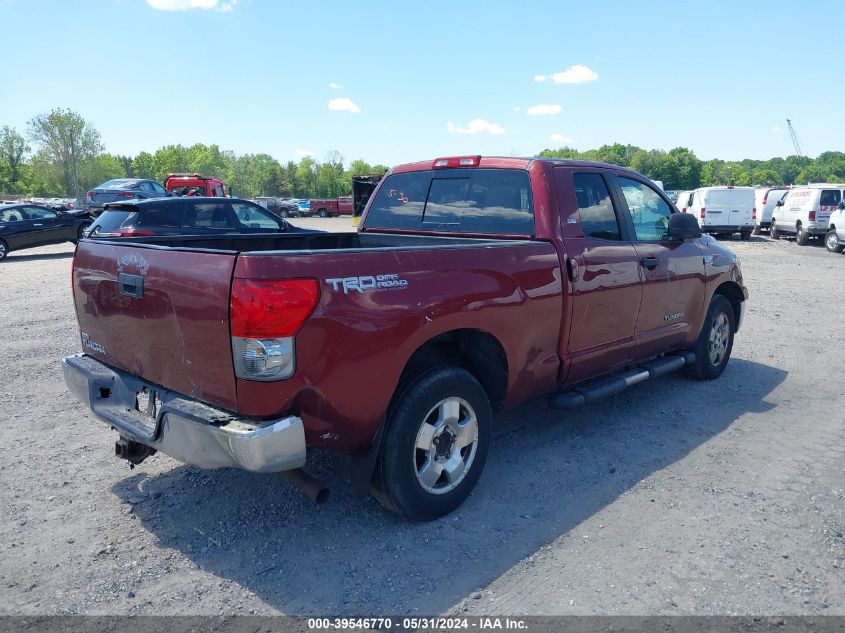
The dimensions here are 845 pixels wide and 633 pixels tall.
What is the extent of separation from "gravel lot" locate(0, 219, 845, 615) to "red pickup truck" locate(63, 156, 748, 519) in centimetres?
38

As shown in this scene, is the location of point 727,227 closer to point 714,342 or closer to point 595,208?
point 714,342

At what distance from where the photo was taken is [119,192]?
2202cm

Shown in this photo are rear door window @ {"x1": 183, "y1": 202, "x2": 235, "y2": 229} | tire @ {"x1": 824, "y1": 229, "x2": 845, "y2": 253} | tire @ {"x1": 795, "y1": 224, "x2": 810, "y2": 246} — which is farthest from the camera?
tire @ {"x1": 795, "y1": 224, "x2": 810, "y2": 246}

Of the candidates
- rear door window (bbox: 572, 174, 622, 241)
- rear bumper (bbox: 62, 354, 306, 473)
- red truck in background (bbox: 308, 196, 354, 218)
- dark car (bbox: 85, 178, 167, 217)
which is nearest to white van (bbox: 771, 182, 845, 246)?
rear door window (bbox: 572, 174, 622, 241)

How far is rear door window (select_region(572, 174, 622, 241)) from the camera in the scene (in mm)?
4516

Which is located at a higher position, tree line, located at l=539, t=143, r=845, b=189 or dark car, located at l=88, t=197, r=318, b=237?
tree line, located at l=539, t=143, r=845, b=189

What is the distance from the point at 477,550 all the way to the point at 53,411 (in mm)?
3807

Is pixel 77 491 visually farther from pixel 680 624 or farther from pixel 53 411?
pixel 680 624

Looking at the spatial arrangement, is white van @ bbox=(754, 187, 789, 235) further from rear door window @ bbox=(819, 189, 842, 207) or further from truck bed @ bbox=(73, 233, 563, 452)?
truck bed @ bbox=(73, 233, 563, 452)

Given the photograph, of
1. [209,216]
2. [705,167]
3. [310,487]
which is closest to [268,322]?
[310,487]

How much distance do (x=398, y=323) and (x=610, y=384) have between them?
219 centimetres

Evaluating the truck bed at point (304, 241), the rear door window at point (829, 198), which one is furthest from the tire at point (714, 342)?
the rear door window at point (829, 198)

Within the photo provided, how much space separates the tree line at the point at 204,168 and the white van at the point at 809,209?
56795 mm

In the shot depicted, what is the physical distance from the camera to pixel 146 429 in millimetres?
3178
